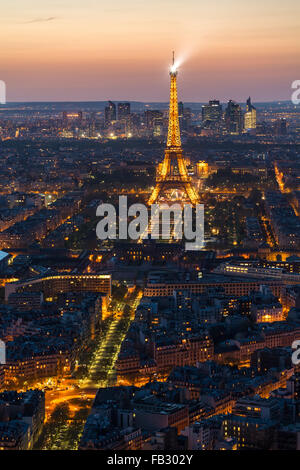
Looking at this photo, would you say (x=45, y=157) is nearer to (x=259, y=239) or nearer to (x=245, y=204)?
(x=245, y=204)

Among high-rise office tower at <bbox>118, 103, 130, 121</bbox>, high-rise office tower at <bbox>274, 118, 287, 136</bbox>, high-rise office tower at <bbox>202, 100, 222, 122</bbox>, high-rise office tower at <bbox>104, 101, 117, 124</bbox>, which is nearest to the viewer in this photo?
high-rise office tower at <bbox>274, 118, 287, 136</bbox>

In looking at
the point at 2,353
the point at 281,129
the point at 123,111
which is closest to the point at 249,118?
the point at 281,129

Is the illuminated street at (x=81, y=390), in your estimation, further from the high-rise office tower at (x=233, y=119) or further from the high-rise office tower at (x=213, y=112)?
the high-rise office tower at (x=213, y=112)

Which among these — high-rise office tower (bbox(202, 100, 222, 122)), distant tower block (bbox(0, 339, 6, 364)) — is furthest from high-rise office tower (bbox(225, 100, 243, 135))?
distant tower block (bbox(0, 339, 6, 364))

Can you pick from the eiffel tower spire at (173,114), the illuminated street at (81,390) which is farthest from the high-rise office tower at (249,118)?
the illuminated street at (81,390)

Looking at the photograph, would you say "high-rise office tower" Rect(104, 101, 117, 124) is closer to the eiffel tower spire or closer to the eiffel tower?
the eiffel tower
